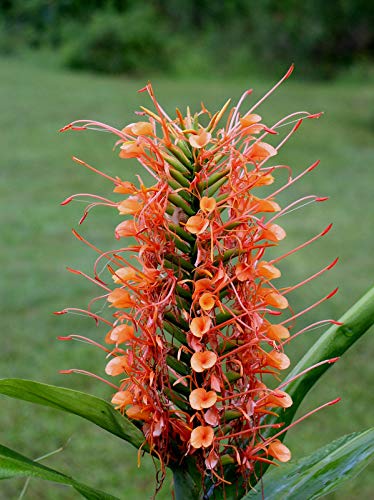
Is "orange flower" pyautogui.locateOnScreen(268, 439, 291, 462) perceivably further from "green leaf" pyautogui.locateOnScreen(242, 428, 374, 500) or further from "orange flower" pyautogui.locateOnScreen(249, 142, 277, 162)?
"orange flower" pyautogui.locateOnScreen(249, 142, 277, 162)

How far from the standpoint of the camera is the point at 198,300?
79 cm

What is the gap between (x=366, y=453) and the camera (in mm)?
801

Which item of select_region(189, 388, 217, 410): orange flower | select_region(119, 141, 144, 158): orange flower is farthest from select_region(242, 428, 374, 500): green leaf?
select_region(119, 141, 144, 158): orange flower

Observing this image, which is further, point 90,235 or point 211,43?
point 211,43

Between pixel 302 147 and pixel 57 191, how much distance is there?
3.23m

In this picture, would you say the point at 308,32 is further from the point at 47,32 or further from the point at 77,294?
the point at 47,32

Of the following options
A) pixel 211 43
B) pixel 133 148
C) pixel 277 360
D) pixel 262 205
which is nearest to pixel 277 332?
pixel 277 360

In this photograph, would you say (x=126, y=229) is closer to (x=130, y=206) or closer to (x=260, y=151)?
(x=130, y=206)

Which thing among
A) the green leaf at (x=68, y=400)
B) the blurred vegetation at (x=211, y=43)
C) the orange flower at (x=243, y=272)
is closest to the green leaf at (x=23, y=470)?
the green leaf at (x=68, y=400)

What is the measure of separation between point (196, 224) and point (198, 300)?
0.08 m

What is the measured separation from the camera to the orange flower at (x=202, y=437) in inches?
30.1

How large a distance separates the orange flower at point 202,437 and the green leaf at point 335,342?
0.12m

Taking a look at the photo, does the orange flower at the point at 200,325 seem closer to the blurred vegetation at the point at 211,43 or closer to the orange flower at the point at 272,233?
the orange flower at the point at 272,233

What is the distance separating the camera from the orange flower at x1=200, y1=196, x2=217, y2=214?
2.57 feet
